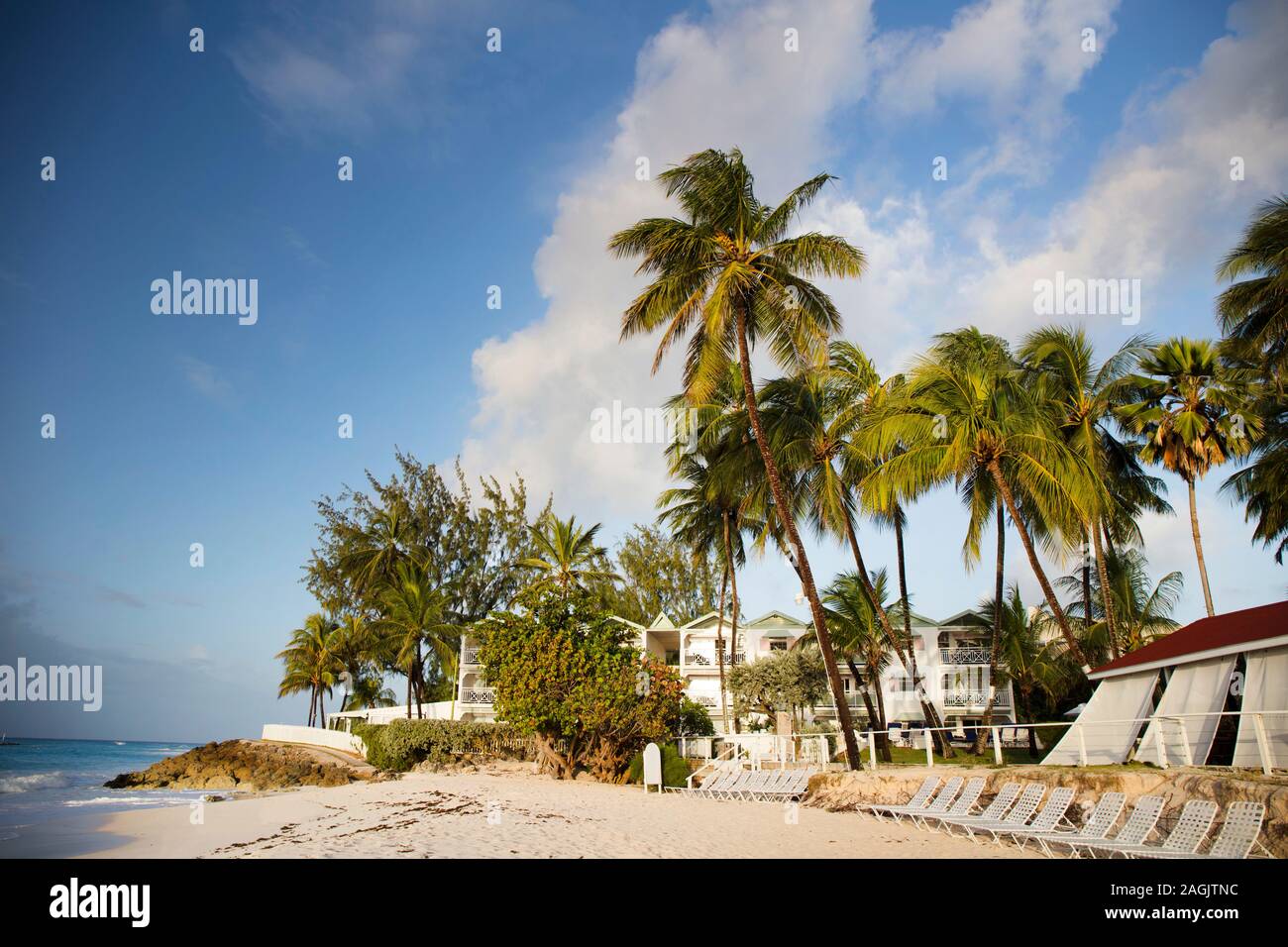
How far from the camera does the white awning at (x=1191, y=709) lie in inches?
492

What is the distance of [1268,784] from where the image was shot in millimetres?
8609

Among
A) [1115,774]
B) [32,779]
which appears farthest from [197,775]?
[1115,774]

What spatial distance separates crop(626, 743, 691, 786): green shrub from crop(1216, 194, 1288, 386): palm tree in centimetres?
1903

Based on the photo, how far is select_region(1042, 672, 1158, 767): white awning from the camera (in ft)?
48.6

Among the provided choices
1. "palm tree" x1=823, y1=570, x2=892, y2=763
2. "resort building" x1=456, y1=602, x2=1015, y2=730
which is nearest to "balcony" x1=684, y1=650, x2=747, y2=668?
"resort building" x1=456, y1=602, x2=1015, y2=730

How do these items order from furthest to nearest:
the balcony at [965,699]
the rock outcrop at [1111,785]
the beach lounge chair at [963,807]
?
the balcony at [965,699] < the beach lounge chair at [963,807] < the rock outcrop at [1111,785]

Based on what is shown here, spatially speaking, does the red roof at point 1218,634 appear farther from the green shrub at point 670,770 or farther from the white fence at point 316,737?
the white fence at point 316,737

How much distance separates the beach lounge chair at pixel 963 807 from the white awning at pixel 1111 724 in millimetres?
2734

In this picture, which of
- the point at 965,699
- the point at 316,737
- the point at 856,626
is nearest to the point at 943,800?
the point at 856,626

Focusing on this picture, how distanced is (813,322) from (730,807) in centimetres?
1156

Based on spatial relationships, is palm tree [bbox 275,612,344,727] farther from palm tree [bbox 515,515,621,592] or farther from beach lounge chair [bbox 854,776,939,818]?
beach lounge chair [bbox 854,776,939,818]

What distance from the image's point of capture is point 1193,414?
20.2 metres

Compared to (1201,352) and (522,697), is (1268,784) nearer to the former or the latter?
(1201,352)

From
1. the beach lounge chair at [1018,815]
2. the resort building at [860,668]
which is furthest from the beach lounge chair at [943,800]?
the resort building at [860,668]
